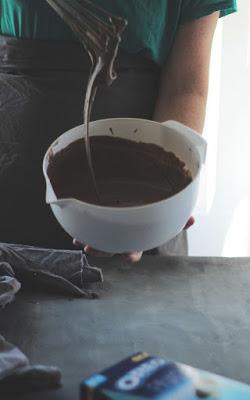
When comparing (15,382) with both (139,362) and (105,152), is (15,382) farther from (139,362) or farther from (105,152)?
(105,152)

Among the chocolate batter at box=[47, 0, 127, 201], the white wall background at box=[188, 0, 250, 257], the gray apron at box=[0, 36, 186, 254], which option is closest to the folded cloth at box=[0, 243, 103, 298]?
the gray apron at box=[0, 36, 186, 254]

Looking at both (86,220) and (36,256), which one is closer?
(86,220)

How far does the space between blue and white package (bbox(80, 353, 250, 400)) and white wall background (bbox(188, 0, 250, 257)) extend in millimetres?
940

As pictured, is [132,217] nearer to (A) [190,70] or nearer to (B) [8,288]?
(B) [8,288]

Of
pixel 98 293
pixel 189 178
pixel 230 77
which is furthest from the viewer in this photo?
pixel 230 77

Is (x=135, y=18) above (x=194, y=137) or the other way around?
above

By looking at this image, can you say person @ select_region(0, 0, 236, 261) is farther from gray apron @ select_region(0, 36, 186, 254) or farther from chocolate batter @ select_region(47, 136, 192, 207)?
chocolate batter @ select_region(47, 136, 192, 207)

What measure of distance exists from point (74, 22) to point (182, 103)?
33 cm

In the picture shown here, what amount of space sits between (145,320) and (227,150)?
776mm

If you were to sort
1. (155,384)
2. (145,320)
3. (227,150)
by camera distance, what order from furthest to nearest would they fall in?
(227,150) < (145,320) < (155,384)

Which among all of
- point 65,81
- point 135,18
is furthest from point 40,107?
point 135,18

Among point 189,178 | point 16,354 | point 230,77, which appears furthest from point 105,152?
point 230,77

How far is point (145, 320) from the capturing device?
79cm

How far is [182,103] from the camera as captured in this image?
974mm
